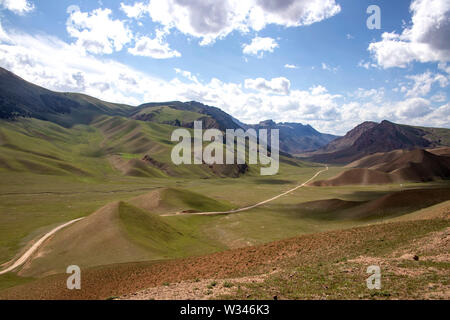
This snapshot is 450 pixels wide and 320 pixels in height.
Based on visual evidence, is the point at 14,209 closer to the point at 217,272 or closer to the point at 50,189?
the point at 50,189

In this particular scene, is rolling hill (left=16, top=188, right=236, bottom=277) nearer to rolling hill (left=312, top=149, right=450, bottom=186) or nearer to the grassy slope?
the grassy slope

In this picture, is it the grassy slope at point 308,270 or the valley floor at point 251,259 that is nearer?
the grassy slope at point 308,270

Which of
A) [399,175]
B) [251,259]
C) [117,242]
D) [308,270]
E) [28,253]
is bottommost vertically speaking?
[28,253]

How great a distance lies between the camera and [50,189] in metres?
128

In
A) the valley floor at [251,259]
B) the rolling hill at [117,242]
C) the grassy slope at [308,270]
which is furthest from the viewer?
the rolling hill at [117,242]

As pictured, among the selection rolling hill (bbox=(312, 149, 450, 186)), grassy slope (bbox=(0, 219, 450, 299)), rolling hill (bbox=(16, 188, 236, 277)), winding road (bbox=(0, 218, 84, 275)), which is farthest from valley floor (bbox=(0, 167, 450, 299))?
rolling hill (bbox=(312, 149, 450, 186))

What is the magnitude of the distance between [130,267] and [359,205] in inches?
2846

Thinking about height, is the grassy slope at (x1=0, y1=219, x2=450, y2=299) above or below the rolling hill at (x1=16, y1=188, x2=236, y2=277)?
above

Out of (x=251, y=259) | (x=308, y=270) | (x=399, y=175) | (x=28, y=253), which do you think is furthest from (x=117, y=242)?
(x=399, y=175)

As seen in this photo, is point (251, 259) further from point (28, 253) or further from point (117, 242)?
point (28, 253)

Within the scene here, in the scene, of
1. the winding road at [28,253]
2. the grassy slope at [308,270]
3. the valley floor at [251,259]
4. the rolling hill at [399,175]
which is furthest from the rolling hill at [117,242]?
the rolling hill at [399,175]

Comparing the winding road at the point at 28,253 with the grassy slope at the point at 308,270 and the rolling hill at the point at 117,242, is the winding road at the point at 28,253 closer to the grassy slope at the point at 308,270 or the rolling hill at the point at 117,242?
the rolling hill at the point at 117,242

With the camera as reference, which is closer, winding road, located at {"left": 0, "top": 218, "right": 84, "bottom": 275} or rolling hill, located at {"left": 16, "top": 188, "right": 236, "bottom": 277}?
rolling hill, located at {"left": 16, "top": 188, "right": 236, "bottom": 277}
